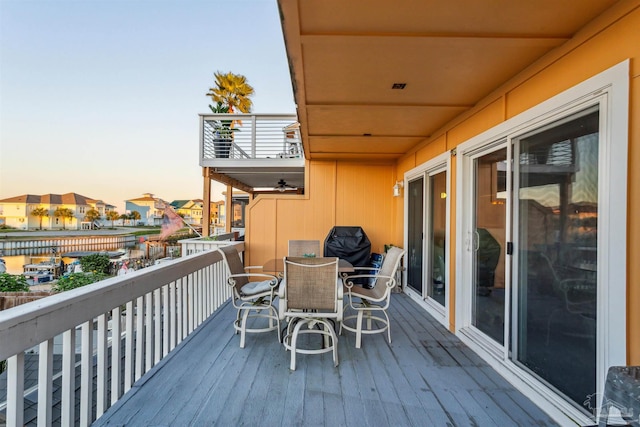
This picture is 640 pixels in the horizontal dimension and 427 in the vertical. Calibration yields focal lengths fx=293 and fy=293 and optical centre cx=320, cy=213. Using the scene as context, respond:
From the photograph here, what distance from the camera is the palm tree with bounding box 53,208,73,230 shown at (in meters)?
27.8

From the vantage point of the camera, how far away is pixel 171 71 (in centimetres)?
1259

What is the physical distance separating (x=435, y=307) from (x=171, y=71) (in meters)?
13.9

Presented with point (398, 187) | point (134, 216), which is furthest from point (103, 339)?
point (134, 216)

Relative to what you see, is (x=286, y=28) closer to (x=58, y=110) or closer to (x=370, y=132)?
(x=370, y=132)

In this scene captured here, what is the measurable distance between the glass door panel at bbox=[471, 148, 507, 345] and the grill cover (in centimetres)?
229

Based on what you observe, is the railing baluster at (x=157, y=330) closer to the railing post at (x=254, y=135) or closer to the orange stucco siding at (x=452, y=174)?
the orange stucco siding at (x=452, y=174)

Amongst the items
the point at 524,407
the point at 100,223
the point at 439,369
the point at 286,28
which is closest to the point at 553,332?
the point at 524,407

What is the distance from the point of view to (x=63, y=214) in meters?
28.5

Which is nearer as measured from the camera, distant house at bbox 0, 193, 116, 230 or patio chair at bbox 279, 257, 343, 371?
patio chair at bbox 279, 257, 343, 371

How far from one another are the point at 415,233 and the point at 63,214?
3565 centimetres

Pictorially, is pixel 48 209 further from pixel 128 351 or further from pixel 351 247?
pixel 128 351

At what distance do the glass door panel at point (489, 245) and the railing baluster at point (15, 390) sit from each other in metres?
3.05

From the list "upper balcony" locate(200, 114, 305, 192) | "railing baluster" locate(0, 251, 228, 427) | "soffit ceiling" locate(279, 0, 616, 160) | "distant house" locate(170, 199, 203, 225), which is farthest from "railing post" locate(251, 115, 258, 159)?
"soffit ceiling" locate(279, 0, 616, 160)

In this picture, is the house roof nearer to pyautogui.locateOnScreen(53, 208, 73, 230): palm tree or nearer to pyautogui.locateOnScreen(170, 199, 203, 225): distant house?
pyautogui.locateOnScreen(53, 208, 73, 230): palm tree
